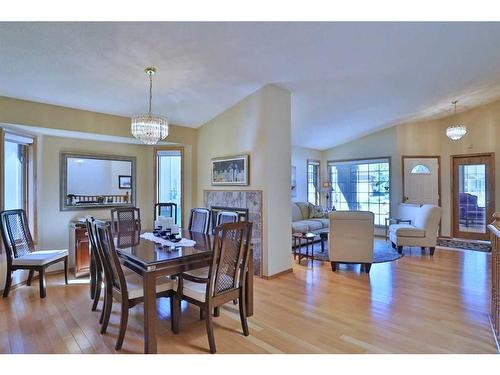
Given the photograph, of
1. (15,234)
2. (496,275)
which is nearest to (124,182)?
(15,234)

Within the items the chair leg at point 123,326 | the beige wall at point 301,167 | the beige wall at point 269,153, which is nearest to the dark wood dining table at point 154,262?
the chair leg at point 123,326

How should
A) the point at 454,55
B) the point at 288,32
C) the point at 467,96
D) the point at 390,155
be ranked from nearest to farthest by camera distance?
the point at 288,32
the point at 454,55
the point at 467,96
the point at 390,155

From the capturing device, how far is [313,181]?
27.8 ft

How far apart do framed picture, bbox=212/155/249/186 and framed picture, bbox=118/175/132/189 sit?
156cm

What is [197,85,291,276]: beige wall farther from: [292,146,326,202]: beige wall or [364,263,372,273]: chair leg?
[292,146,326,202]: beige wall

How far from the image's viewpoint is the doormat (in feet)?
19.4

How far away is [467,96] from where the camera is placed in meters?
5.77

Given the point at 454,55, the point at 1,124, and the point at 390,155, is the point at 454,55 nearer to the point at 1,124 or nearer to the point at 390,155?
the point at 390,155

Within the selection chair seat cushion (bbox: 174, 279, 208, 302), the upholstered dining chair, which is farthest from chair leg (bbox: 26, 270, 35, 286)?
chair seat cushion (bbox: 174, 279, 208, 302)

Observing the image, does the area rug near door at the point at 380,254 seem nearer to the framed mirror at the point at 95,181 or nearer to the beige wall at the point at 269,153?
the beige wall at the point at 269,153

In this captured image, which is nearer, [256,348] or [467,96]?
[256,348]

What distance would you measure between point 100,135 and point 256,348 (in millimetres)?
3775

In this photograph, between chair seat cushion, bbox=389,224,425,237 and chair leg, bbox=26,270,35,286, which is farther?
chair seat cushion, bbox=389,224,425,237
